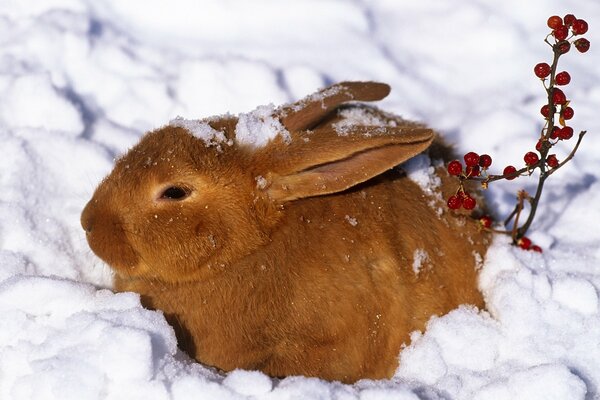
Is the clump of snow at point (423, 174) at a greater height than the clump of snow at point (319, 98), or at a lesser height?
lesser

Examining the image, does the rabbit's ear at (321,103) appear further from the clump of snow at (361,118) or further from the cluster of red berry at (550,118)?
the cluster of red berry at (550,118)

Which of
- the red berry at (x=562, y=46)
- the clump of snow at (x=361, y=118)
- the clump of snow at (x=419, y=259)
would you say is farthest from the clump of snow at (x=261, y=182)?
the red berry at (x=562, y=46)

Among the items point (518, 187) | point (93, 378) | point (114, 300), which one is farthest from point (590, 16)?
point (93, 378)

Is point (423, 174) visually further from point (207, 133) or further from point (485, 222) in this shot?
point (207, 133)

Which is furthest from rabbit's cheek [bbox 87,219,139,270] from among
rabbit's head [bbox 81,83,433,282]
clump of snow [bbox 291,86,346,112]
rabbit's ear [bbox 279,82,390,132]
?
clump of snow [bbox 291,86,346,112]

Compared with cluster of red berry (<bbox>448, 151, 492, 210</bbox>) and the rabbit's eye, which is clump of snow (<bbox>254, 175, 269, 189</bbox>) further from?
cluster of red berry (<bbox>448, 151, 492, 210</bbox>)

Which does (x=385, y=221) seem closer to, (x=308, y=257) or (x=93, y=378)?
(x=308, y=257)

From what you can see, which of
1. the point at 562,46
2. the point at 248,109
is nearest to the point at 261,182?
the point at 562,46
